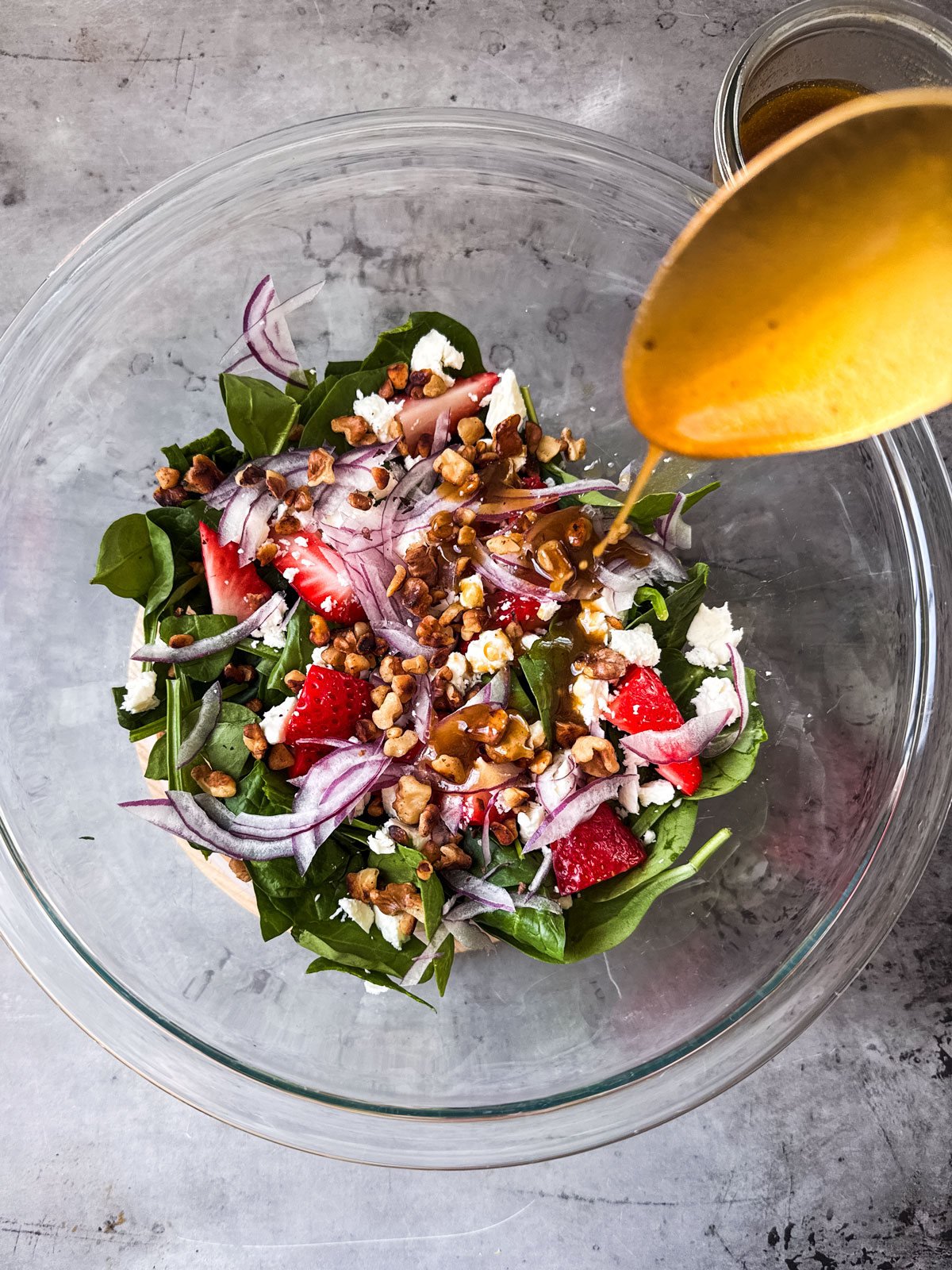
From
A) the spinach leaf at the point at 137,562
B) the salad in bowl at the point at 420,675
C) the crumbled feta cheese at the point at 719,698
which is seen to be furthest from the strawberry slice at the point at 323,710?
the crumbled feta cheese at the point at 719,698

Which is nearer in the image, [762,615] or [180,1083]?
[180,1083]

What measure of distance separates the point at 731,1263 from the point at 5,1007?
1588mm

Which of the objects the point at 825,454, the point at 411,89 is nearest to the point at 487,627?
the point at 825,454

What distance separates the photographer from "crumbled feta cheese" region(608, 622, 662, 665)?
1.44m

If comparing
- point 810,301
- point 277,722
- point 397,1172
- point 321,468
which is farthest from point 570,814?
point 397,1172

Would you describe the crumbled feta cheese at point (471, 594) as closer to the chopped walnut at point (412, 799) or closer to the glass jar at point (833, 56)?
the chopped walnut at point (412, 799)

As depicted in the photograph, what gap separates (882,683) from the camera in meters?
1.66

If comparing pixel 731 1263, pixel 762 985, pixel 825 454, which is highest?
pixel 825 454

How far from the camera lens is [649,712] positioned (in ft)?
4.71

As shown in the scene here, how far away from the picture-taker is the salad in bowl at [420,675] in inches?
57.0

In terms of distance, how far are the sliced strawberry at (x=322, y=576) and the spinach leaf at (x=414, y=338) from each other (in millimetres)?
368

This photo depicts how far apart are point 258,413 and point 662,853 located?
1.03 m

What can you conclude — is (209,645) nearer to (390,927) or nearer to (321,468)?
(321,468)

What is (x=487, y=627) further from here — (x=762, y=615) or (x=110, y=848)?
(x=110, y=848)
